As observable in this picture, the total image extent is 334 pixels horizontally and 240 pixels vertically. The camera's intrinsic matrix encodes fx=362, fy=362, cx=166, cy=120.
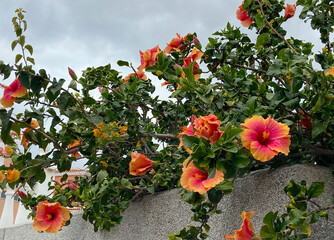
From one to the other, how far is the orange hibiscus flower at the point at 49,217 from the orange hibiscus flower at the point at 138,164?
32 centimetres

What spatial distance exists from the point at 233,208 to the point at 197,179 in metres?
0.37

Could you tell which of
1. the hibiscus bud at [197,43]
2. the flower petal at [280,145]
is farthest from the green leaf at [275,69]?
the hibiscus bud at [197,43]

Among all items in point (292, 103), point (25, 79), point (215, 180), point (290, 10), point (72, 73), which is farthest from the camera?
point (290, 10)

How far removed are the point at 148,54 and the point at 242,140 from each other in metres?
0.66

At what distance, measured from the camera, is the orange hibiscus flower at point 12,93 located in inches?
46.6

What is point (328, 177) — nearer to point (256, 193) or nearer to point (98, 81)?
point (256, 193)

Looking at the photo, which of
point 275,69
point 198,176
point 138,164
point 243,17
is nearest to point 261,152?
point 198,176

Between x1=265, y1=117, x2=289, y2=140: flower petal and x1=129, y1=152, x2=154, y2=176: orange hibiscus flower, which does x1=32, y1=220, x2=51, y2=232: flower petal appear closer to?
x1=129, y1=152, x2=154, y2=176: orange hibiscus flower

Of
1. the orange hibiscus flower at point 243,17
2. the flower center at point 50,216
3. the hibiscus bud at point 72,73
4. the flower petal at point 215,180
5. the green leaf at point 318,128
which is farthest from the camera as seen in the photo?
the orange hibiscus flower at point 243,17

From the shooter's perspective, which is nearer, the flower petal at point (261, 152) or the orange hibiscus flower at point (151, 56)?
the flower petal at point (261, 152)

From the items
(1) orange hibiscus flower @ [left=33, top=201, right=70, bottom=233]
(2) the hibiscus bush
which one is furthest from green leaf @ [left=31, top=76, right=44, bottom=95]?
(1) orange hibiscus flower @ [left=33, top=201, right=70, bottom=233]

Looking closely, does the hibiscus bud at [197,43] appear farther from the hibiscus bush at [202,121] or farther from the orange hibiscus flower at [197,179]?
the orange hibiscus flower at [197,179]

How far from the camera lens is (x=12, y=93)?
3.91ft

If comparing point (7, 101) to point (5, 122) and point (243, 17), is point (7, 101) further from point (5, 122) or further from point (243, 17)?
point (243, 17)
